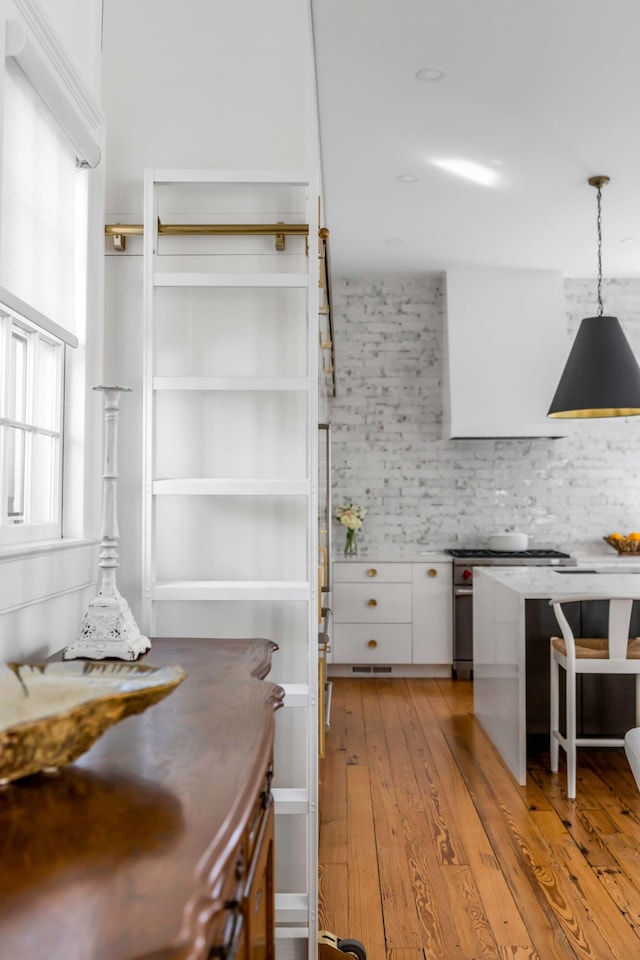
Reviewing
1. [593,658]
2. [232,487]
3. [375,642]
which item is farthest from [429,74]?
[375,642]

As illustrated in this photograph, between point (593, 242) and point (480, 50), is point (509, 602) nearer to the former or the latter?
point (480, 50)

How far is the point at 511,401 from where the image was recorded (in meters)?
5.73

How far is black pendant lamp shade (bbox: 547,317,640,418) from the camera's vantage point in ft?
14.1

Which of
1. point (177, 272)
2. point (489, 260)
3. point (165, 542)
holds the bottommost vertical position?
point (165, 542)

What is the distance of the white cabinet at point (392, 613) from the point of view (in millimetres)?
5609

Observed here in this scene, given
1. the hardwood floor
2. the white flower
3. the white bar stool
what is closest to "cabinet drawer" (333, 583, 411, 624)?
the white flower

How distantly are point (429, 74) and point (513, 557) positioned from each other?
3359mm

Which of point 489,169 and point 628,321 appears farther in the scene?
point 628,321

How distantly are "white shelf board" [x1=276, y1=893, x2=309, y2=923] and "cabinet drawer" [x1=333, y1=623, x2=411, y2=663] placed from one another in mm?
3593

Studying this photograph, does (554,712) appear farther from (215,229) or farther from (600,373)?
(215,229)

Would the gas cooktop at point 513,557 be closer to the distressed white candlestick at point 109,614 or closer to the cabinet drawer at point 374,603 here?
the cabinet drawer at point 374,603

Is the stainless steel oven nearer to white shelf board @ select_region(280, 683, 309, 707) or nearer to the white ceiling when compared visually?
the white ceiling

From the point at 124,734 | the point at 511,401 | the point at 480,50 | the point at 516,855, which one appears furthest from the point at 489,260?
the point at 124,734

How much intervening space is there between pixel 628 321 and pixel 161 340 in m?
5.11
